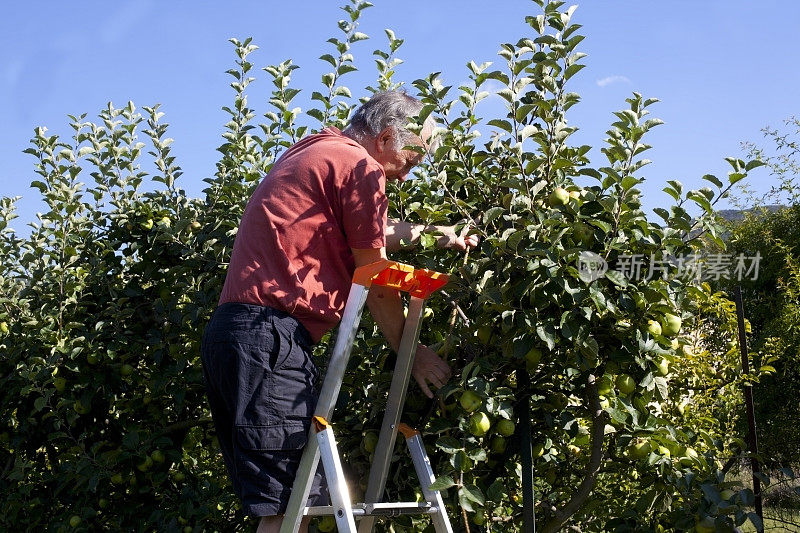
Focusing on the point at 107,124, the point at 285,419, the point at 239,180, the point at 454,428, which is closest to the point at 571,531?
the point at 454,428

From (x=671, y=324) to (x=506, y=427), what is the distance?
1.75ft

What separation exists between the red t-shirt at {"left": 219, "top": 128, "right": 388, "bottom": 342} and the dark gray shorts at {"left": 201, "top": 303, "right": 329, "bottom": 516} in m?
0.06

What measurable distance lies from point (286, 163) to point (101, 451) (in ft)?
6.51

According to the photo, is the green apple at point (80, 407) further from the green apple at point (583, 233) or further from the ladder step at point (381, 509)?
the green apple at point (583, 233)

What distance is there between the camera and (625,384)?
2.21 m

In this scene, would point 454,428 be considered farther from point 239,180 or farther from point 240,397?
point 239,180

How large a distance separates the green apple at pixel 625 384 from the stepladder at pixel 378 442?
552 millimetres

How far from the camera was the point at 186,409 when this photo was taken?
3.60 m

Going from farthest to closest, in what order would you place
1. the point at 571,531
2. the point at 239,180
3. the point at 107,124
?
1. the point at 107,124
2. the point at 239,180
3. the point at 571,531

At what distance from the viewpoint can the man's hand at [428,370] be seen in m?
2.38

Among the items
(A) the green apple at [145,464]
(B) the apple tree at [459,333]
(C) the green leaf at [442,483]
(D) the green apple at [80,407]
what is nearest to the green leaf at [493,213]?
(B) the apple tree at [459,333]

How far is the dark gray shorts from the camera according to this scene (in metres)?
2.14

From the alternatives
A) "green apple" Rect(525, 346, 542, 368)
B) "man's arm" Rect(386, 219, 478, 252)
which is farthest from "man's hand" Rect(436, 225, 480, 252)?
"green apple" Rect(525, 346, 542, 368)

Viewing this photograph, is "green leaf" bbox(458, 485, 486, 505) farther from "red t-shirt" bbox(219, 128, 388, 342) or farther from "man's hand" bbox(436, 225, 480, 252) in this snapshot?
"man's hand" bbox(436, 225, 480, 252)
